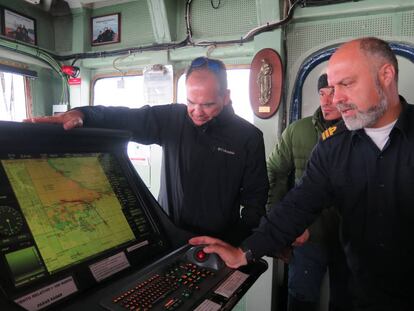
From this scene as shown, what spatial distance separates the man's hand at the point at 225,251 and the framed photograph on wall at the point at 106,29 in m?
3.14

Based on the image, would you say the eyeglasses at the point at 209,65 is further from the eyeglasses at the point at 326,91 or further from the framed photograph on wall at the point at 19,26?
the framed photograph on wall at the point at 19,26

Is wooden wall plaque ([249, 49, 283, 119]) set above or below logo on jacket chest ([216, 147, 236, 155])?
above

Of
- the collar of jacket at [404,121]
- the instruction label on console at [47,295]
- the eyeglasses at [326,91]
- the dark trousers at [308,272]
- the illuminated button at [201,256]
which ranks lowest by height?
the dark trousers at [308,272]

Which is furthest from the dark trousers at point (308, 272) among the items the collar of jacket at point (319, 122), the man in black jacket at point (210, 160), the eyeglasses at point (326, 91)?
the eyeglasses at point (326, 91)

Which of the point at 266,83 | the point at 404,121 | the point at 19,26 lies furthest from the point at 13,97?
the point at 404,121

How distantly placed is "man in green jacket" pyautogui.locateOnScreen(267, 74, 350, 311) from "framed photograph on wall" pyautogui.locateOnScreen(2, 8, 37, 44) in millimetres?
2958

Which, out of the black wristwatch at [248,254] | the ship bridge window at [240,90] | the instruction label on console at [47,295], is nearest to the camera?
the instruction label on console at [47,295]

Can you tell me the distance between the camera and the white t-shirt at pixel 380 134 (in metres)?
1.42

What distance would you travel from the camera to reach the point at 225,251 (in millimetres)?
1177

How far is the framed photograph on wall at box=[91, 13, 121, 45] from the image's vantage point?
12.3 feet

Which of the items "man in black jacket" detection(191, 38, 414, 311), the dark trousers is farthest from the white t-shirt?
the dark trousers

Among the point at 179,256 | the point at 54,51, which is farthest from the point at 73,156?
the point at 54,51

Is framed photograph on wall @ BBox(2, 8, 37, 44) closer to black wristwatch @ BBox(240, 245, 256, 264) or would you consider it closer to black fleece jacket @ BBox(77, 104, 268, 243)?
black fleece jacket @ BBox(77, 104, 268, 243)

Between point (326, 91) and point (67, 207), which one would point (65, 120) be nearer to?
point (67, 207)
